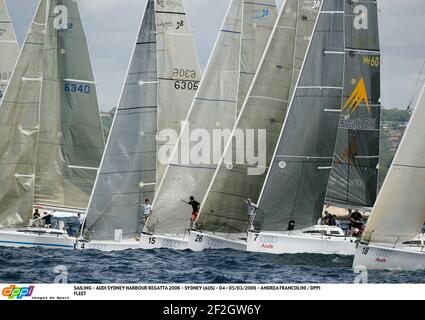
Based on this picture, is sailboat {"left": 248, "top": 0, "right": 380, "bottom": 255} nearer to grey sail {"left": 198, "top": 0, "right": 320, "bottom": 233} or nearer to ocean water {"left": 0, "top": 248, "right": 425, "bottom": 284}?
ocean water {"left": 0, "top": 248, "right": 425, "bottom": 284}

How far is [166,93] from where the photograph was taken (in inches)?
1403

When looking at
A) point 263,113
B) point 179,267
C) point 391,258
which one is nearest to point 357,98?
point 263,113

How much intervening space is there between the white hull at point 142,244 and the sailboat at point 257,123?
0.60m

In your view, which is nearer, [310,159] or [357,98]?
[310,159]

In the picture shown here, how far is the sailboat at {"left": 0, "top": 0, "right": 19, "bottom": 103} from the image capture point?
40.6m

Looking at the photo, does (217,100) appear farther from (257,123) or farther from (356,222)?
(356,222)

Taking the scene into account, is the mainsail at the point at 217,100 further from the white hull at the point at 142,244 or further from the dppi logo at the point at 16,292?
the dppi logo at the point at 16,292

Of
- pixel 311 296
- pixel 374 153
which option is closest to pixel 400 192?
pixel 374 153

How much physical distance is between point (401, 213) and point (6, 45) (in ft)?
64.7

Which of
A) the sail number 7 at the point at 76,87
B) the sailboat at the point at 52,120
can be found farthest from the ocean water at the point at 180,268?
the sail number 7 at the point at 76,87

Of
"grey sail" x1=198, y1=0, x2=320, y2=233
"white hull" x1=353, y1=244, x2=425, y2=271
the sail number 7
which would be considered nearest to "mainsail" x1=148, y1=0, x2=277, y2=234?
"grey sail" x1=198, y1=0, x2=320, y2=233

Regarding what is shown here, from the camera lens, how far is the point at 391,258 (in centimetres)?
2678

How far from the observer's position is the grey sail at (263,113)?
32.5 meters
